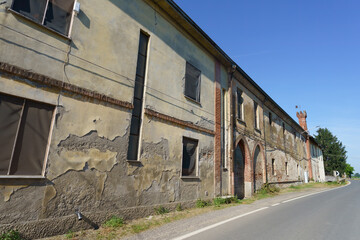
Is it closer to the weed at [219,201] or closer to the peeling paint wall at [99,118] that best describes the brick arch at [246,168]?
the weed at [219,201]

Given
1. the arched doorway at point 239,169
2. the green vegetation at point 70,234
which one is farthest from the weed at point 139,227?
the arched doorway at point 239,169

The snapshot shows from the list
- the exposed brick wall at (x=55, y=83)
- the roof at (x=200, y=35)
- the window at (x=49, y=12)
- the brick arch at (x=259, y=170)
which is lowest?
the brick arch at (x=259, y=170)

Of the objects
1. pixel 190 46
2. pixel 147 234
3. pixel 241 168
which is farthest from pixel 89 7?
pixel 241 168

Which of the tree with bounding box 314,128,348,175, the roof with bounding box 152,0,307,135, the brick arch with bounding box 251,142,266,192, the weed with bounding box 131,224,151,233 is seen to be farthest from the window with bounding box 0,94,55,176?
the tree with bounding box 314,128,348,175

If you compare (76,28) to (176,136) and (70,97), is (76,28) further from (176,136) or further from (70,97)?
(176,136)

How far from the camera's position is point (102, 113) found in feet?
18.8

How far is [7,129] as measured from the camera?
416 cm

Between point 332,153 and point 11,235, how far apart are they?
229 feet

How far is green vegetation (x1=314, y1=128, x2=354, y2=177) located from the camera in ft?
182

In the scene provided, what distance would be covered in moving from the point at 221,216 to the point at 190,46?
7.18m

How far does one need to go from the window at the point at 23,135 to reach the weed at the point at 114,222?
203cm

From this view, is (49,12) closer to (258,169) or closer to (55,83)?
(55,83)

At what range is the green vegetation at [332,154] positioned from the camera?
55.4 meters

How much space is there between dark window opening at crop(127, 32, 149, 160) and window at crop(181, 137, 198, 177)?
7.96ft
